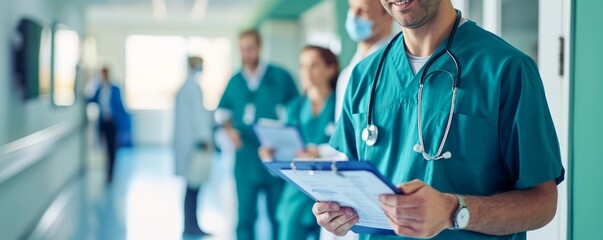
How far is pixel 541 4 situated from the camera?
8.75 feet

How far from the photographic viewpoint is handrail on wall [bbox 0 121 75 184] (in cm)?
476

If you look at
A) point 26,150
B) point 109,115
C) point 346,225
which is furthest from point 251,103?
point 109,115

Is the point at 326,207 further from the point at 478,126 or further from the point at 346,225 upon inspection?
the point at 478,126

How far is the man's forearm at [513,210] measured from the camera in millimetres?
1417

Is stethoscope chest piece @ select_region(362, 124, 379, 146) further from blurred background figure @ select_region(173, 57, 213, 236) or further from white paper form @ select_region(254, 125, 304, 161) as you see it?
blurred background figure @ select_region(173, 57, 213, 236)

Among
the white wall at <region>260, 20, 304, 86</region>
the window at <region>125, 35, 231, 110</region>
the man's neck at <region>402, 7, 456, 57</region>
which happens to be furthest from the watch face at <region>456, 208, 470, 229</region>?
the window at <region>125, 35, 231, 110</region>

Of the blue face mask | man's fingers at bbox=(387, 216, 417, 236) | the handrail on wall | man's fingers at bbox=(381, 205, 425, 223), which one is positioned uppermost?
the blue face mask

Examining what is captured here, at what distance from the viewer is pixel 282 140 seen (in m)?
4.07

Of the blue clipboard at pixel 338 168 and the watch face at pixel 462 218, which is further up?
the blue clipboard at pixel 338 168

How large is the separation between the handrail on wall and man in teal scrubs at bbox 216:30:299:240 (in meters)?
1.31

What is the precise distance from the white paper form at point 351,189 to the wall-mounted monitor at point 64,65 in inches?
251

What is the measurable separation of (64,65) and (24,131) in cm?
270

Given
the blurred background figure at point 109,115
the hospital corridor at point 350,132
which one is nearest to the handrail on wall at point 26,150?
the hospital corridor at point 350,132

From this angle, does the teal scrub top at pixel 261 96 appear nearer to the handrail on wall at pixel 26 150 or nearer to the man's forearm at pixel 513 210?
the handrail on wall at pixel 26 150
